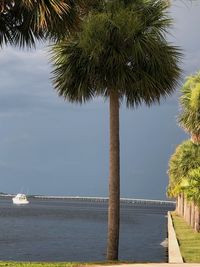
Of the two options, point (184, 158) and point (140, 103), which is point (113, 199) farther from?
point (184, 158)

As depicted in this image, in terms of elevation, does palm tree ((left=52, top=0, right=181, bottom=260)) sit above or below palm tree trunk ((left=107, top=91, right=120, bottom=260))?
above

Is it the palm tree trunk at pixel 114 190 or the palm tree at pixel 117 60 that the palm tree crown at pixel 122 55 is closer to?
the palm tree at pixel 117 60

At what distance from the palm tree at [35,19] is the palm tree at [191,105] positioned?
25245mm

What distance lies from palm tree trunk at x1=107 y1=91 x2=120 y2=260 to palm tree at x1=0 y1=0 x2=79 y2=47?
4.10 m

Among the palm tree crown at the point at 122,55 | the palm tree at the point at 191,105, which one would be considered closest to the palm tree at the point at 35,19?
the palm tree crown at the point at 122,55

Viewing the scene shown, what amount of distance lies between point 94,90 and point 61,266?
6.89 metres

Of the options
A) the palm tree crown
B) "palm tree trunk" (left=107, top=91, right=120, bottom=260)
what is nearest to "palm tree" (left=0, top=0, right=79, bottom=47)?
the palm tree crown

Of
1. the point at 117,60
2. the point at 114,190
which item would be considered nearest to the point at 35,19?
the point at 117,60

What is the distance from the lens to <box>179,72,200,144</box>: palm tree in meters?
39.2

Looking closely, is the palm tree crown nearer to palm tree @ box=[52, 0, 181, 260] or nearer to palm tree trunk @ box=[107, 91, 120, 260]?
palm tree @ box=[52, 0, 181, 260]

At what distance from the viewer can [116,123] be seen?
712 inches

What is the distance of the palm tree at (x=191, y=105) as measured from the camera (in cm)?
3916

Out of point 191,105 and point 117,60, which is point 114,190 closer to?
point 117,60

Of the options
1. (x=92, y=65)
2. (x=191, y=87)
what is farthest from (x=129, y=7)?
(x=191, y=87)
